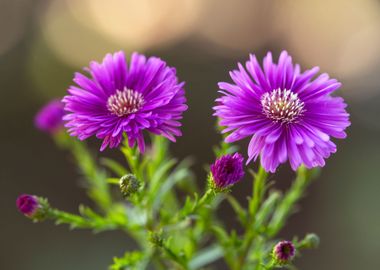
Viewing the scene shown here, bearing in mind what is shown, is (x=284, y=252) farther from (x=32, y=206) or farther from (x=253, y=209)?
(x=32, y=206)

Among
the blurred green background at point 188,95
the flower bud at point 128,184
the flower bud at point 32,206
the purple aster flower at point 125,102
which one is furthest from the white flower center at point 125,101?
the blurred green background at point 188,95

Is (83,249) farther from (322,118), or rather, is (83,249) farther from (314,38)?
(314,38)

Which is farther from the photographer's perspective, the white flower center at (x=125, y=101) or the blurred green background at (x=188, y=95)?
the blurred green background at (x=188, y=95)

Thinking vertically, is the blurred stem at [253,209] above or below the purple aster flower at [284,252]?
above

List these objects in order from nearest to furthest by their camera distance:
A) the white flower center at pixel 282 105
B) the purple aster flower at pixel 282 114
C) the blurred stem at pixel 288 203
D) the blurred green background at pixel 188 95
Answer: the purple aster flower at pixel 282 114
the white flower center at pixel 282 105
the blurred stem at pixel 288 203
the blurred green background at pixel 188 95

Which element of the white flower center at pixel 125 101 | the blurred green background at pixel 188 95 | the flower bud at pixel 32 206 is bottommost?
the flower bud at pixel 32 206

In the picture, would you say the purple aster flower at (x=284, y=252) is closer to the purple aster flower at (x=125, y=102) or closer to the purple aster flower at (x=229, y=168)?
the purple aster flower at (x=229, y=168)

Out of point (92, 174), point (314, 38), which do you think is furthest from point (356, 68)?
point (92, 174)

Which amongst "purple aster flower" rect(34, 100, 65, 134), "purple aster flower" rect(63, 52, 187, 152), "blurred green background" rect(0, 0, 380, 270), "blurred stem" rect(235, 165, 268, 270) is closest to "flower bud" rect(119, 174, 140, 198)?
"purple aster flower" rect(63, 52, 187, 152)
